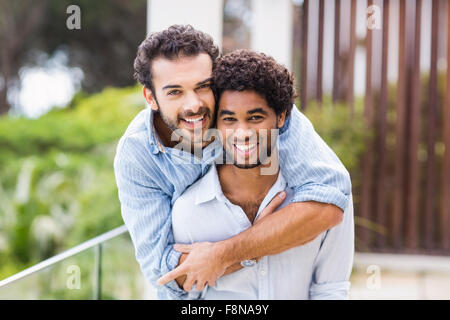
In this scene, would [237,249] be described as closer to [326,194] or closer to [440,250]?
[326,194]

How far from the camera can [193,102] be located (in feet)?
5.14

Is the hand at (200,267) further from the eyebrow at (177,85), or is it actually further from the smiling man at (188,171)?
the eyebrow at (177,85)

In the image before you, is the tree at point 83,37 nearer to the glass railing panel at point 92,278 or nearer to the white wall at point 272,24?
the white wall at point 272,24

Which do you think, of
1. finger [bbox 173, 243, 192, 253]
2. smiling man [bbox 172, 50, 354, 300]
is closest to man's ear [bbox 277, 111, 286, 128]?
smiling man [bbox 172, 50, 354, 300]

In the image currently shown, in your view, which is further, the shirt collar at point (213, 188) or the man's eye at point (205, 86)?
the shirt collar at point (213, 188)

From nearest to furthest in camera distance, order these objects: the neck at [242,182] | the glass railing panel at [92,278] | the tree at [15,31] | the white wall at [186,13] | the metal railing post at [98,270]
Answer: the neck at [242,182], the glass railing panel at [92,278], the metal railing post at [98,270], the white wall at [186,13], the tree at [15,31]

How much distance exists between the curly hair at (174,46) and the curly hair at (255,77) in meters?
0.08

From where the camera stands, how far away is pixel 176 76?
62.6 inches

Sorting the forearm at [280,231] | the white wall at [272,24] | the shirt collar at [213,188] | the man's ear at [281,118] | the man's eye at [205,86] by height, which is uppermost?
the white wall at [272,24]

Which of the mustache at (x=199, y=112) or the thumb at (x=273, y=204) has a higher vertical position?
the mustache at (x=199, y=112)

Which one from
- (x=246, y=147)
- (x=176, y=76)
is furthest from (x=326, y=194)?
(x=176, y=76)

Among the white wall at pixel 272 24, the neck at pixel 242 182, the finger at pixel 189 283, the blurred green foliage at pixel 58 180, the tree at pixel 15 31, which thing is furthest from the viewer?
the tree at pixel 15 31

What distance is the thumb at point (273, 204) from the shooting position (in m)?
1.67

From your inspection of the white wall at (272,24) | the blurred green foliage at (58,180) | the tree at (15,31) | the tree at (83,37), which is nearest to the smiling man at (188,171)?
the blurred green foliage at (58,180)
